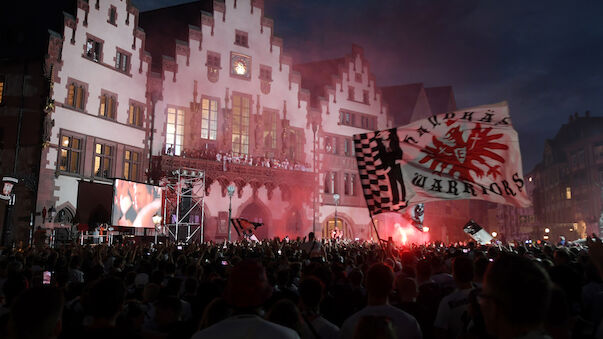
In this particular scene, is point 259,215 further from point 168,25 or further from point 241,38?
point 168,25

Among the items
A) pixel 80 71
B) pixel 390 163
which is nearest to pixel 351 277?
pixel 390 163

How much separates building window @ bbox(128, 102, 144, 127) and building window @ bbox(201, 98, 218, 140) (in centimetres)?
466

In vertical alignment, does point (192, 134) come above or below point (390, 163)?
above

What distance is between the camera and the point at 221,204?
35594mm

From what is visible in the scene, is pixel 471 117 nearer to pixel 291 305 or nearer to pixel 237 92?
pixel 291 305

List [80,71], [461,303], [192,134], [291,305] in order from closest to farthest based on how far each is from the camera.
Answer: [291,305] → [461,303] → [80,71] → [192,134]

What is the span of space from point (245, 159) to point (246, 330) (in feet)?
109

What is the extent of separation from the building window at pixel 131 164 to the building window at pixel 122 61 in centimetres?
577

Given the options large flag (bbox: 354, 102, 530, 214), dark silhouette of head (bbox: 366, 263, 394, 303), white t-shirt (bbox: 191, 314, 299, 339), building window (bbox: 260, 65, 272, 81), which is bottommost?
white t-shirt (bbox: 191, 314, 299, 339)

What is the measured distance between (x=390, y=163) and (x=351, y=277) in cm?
563

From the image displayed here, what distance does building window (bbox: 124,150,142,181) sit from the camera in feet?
106

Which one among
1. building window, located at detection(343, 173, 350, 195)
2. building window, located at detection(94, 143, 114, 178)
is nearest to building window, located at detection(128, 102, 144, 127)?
building window, located at detection(94, 143, 114, 178)

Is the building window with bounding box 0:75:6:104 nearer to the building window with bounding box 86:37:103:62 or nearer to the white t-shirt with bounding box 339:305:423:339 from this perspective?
the building window with bounding box 86:37:103:62

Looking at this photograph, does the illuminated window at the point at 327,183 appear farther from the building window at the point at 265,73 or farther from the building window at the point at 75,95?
the building window at the point at 75,95
